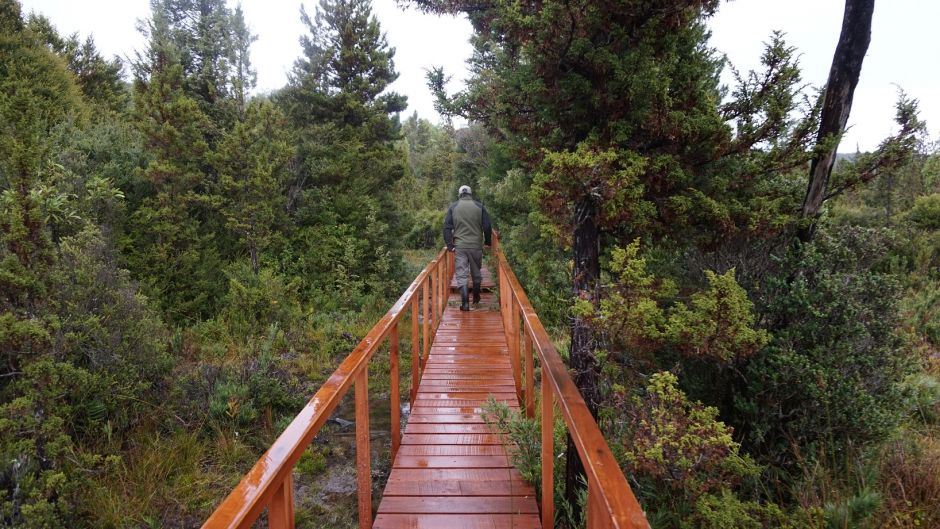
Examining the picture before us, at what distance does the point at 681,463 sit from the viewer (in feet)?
8.05

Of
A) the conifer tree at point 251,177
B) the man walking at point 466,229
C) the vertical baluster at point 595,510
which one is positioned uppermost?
the conifer tree at point 251,177

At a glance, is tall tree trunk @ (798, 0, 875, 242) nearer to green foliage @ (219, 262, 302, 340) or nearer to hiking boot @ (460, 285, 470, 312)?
hiking boot @ (460, 285, 470, 312)

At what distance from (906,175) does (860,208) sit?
211 cm

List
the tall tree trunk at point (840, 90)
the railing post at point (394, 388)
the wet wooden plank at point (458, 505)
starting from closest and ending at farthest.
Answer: the wet wooden plank at point (458, 505), the railing post at point (394, 388), the tall tree trunk at point (840, 90)

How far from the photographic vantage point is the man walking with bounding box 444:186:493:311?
782cm

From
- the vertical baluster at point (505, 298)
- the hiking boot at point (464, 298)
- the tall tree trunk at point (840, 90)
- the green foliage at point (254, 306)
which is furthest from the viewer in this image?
the green foliage at point (254, 306)

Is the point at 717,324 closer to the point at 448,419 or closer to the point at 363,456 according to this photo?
the point at 363,456

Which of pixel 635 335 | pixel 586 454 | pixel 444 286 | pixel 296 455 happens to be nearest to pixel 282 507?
pixel 296 455

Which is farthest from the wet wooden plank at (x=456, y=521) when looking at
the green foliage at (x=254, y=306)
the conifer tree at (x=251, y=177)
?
the conifer tree at (x=251, y=177)

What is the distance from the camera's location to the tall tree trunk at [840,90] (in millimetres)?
3850

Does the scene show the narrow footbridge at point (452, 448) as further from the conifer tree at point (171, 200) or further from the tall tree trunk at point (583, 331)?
the conifer tree at point (171, 200)

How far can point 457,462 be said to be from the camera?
3.62 meters

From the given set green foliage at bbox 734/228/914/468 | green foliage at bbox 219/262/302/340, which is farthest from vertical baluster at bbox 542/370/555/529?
green foliage at bbox 219/262/302/340

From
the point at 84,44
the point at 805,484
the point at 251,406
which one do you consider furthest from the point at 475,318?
the point at 84,44
